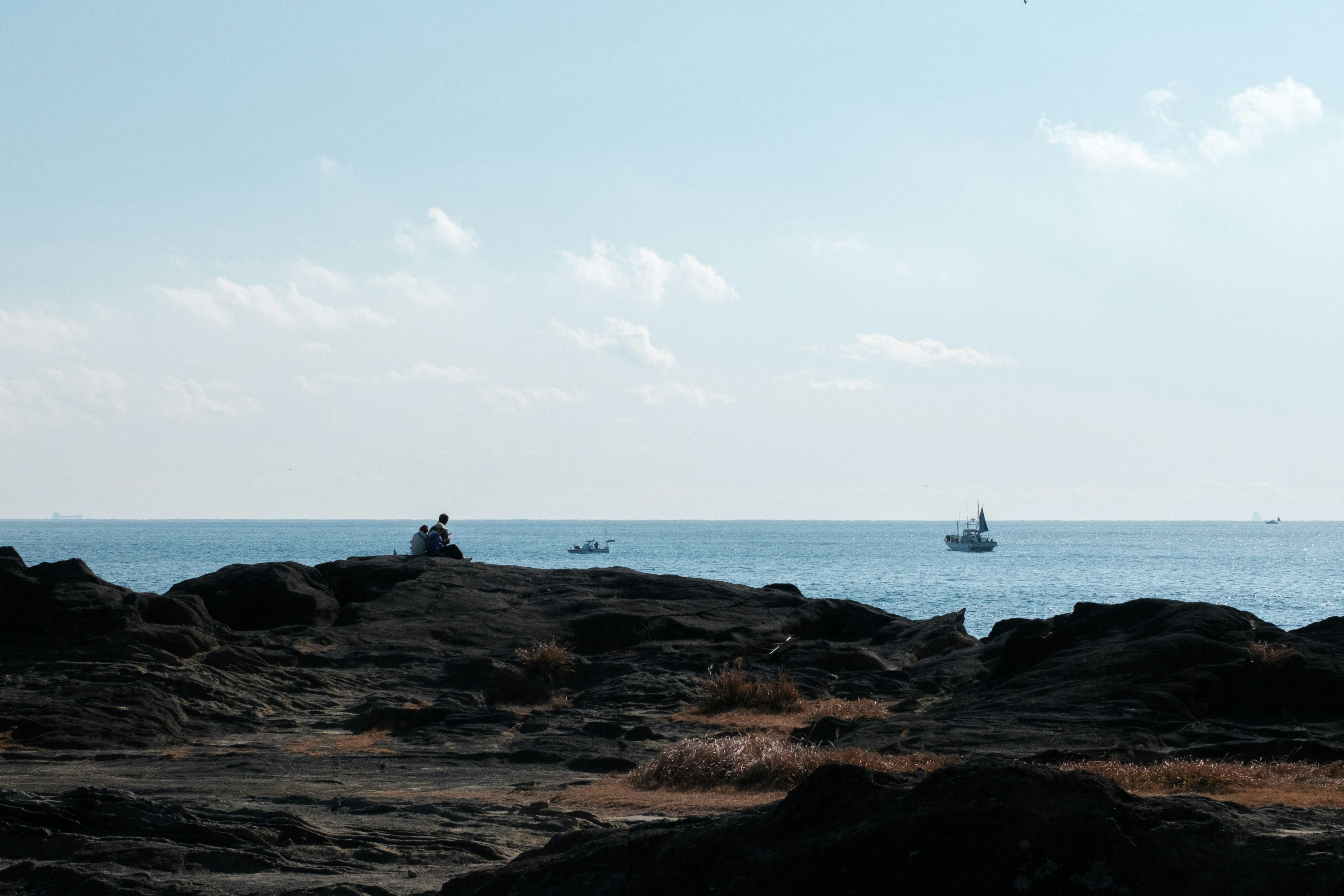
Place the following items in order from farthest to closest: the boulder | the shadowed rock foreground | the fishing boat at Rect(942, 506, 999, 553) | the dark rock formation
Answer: the fishing boat at Rect(942, 506, 999, 553), the boulder, the shadowed rock foreground, the dark rock formation

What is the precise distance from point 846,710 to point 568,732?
492 cm

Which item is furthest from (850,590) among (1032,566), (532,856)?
(532,856)

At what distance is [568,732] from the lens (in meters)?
20.2

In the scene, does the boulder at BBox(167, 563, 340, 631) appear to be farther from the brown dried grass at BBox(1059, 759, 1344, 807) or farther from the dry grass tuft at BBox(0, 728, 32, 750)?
the brown dried grass at BBox(1059, 759, 1344, 807)

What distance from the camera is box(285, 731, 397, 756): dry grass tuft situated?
Result: 1847 cm

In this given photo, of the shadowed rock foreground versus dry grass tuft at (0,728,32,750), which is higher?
the shadowed rock foreground

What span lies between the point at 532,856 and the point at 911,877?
2.55m

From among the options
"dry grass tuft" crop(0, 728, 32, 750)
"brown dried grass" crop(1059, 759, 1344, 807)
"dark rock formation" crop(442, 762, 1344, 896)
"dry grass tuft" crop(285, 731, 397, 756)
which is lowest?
"dry grass tuft" crop(285, 731, 397, 756)

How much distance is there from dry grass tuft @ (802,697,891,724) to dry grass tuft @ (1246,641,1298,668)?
19.1 feet

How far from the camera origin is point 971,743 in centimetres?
1717

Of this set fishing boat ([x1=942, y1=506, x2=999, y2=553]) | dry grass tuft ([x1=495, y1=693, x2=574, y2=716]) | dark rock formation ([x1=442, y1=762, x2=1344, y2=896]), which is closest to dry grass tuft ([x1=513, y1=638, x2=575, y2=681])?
dry grass tuft ([x1=495, y1=693, x2=574, y2=716])

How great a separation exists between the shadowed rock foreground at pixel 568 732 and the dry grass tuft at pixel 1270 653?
0.17 ft

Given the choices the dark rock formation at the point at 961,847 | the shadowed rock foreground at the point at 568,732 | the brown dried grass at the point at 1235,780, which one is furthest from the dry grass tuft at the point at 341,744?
the dark rock formation at the point at 961,847

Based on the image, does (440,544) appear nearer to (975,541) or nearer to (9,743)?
(9,743)
